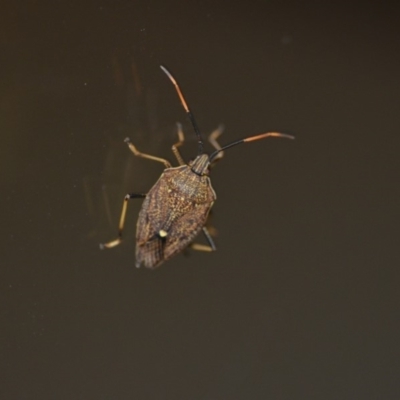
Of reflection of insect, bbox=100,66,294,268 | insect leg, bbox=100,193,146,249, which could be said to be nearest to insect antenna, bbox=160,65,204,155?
reflection of insect, bbox=100,66,294,268

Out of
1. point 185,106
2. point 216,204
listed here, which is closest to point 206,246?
point 216,204

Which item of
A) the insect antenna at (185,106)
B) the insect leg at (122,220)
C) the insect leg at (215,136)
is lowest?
the insect leg at (122,220)

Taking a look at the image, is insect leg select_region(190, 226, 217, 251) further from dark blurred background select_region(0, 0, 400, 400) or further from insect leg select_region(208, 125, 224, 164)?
insect leg select_region(208, 125, 224, 164)

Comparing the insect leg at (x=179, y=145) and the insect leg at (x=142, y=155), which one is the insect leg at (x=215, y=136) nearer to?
the insect leg at (x=179, y=145)

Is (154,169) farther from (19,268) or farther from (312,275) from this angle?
(312,275)

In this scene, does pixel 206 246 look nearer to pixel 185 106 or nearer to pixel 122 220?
pixel 122 220

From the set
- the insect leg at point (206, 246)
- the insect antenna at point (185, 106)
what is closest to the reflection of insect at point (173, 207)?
the insect antenna at point (185, 106)
